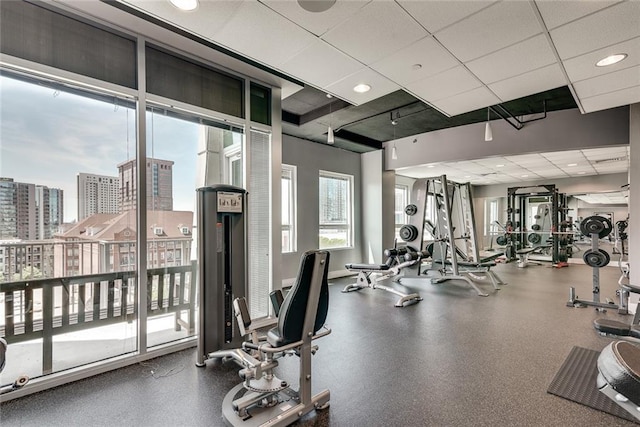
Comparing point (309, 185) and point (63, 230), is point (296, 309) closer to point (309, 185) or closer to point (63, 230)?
point (63, 230)

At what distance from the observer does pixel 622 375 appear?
129 cm

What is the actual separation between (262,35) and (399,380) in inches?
116

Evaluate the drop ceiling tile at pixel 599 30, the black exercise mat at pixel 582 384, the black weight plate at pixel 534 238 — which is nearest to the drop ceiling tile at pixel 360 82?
the drop ceiling tile at pixel 599 30

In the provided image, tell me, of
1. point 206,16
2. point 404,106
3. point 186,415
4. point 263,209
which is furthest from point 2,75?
point 404,106

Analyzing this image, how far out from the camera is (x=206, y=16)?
7.29 feet

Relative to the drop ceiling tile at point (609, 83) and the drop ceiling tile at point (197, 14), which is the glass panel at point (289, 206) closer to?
the drop ceiling tile at point (197, 14)

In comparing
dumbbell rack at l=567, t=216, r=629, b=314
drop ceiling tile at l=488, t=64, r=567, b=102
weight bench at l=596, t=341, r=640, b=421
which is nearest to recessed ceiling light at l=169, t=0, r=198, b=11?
drop ceiling tile at l=488, t=64, r=567, b=102

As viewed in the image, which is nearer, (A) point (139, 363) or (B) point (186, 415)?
(B) point (186, 415)

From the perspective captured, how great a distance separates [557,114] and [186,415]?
21.0 feet

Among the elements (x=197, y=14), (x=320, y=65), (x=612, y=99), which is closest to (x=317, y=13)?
(x=320, y=65)

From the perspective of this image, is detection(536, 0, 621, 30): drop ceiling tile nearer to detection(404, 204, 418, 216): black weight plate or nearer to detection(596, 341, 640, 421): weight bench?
detection(596, 341, 640, 421): weight bench

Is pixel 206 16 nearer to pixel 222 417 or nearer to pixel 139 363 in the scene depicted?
pixel 222 417

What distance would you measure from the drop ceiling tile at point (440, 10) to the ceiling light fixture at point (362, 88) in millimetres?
1114

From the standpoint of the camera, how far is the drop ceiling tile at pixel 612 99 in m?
3.36
